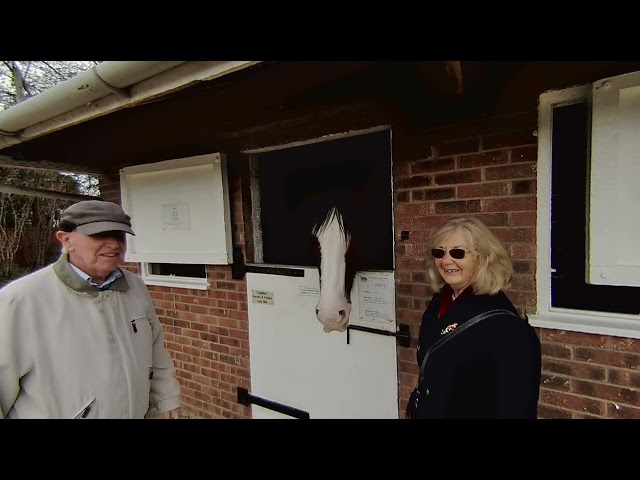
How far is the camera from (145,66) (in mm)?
1765

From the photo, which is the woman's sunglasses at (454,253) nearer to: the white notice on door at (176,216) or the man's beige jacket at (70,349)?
the man's beige jacket at (70,349)

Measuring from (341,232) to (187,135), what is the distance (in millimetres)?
1689

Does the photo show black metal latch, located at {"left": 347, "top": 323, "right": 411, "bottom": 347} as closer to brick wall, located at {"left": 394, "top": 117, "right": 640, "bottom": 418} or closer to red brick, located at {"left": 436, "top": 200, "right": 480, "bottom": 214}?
brick wall, located at {"left": 394, "top": 117, "right": 640, "bottom": 418}

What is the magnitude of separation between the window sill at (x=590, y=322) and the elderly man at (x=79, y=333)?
210 centimetres

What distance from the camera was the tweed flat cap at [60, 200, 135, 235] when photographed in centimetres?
169

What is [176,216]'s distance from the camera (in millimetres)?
3691

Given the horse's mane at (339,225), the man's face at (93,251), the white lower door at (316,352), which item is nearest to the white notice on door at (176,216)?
the white lower door at (316,352)

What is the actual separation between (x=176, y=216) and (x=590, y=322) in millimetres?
3327

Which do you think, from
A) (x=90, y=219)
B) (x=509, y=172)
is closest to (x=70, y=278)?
(x=90, y=219)

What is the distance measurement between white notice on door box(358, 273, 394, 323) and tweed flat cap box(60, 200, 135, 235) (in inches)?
64.4

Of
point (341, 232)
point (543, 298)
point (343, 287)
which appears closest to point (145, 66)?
point (341, 232)

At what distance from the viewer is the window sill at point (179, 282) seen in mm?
3783

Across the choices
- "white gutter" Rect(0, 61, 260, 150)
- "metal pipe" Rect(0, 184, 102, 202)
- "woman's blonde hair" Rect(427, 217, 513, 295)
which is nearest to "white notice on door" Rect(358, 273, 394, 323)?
"woman's blonde hair" Rect(427, 217, 513, 295)

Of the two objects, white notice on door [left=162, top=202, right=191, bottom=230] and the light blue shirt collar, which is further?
white notice on door [left=162, top=202, right=191, bottom=230]
